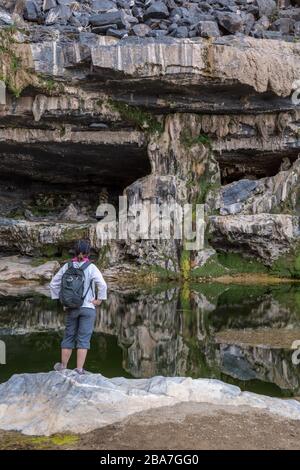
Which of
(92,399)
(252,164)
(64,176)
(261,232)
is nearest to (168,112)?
(252,164)

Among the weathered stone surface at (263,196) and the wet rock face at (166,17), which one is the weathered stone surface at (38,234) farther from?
the wet rock face at (166,17)

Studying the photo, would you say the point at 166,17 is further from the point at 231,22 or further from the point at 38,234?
the point at 38,234

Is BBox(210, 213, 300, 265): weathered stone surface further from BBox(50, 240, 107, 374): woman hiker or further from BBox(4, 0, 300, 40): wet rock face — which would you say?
BBox(50, 240, 107, 374): woman hiker

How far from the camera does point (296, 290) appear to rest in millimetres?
17656

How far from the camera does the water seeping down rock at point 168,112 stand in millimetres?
17438

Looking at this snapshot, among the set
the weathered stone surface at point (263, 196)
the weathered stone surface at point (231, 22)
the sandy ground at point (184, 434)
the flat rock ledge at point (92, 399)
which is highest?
the weathered stone surface at point (231, 22)

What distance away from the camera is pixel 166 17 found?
19.9 meters

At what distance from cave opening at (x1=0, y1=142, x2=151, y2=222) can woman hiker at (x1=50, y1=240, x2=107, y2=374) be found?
15.4 metres

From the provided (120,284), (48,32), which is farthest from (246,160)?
(48,32)

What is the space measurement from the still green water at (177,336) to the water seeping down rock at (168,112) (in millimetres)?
4127

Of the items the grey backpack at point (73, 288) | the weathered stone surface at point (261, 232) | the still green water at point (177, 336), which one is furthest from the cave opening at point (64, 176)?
the grey backpack at point (73, 288)

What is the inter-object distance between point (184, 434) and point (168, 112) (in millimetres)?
17015

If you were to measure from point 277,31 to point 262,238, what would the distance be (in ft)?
25.1

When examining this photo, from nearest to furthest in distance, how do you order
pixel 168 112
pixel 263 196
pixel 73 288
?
pixel 73 288
pixel 168 112
pixel 263 196
